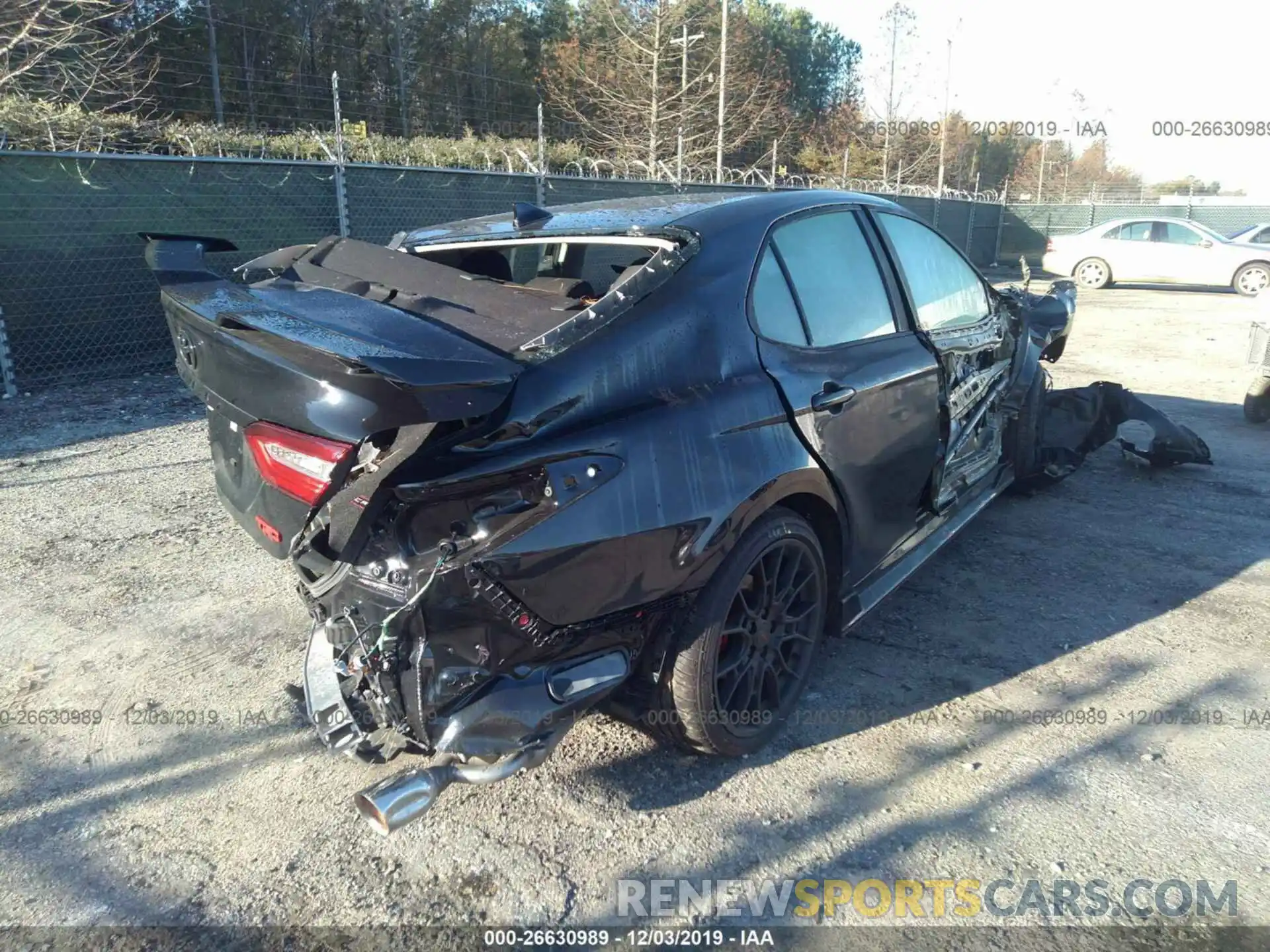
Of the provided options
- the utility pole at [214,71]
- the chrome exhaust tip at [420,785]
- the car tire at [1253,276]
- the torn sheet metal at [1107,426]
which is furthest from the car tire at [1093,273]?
the chrome exhaust tip at [420,785]

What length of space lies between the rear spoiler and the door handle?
2072 mm

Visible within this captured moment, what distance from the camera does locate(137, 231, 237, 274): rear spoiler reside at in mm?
2857

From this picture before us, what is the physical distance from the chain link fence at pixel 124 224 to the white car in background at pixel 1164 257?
1516cm

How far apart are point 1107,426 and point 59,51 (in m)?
13.0

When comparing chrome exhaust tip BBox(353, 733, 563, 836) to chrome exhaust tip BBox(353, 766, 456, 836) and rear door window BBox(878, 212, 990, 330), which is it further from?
rear door window BBox(878, 212, 990, 330)

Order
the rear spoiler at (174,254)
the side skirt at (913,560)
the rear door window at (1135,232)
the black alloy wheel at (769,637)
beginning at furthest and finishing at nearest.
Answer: the rear door window at (1135,232)
the side skirt at (913,560)
the rear spoiler at (174,254)
the black alloy wheel at (769,637)

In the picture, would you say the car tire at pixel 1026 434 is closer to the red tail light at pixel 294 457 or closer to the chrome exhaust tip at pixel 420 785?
the chrome exhaust tip at pixel 420 785

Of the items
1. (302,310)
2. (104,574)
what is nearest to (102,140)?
(104,574)

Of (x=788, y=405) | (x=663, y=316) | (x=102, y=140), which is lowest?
(x=788, y=405)

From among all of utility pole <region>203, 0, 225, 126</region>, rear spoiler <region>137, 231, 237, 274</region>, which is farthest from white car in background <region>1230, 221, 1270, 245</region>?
rear spoiler <region>137, 231, 237, 274</region>

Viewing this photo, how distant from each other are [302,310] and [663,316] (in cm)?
99

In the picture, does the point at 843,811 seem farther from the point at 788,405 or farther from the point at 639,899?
the point at 788,405

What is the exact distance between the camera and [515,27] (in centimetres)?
3069

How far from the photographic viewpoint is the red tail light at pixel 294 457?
85.7 inches
